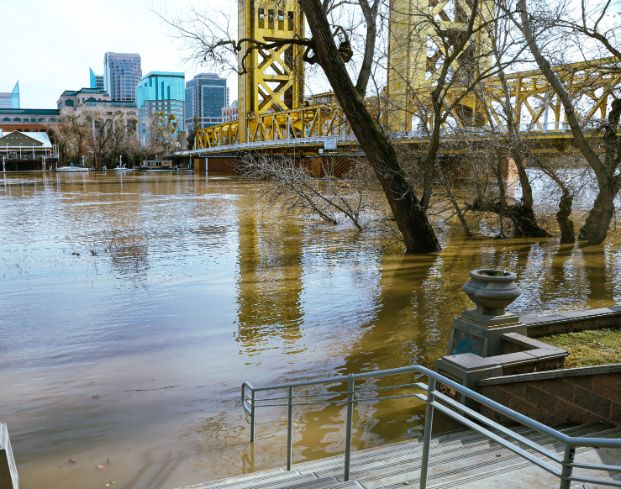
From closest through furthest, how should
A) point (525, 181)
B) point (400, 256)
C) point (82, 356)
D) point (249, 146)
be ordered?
point (82, 356), point (400, 256), point (525, 181), point (249, 146)

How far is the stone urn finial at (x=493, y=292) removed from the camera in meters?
6.29

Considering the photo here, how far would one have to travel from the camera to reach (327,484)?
13.0 ft

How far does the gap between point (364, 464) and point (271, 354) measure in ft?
13.3

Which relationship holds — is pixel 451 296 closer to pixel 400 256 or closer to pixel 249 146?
pixel 400 256

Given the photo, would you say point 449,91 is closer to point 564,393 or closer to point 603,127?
point 603,127

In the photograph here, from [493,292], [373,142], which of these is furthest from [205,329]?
[373,142]

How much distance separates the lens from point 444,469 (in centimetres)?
418

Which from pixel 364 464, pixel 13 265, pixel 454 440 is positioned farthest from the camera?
pixel 13 265

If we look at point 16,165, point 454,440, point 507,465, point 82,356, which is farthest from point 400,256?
point 16,165

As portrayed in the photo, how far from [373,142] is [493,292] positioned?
373 inches

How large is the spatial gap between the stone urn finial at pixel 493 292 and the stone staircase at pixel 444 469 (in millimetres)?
1457

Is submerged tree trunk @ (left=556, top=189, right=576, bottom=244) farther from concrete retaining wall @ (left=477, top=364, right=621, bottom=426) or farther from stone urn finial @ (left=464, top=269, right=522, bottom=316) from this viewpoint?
concrete retaining wall @ (left=477, top=364, right=621, bottom=426)

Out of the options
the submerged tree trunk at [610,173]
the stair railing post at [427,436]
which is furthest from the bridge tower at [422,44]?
the stair railing post at [427,436]

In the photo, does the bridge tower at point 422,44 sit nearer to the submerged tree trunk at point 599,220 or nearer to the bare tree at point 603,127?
the bare tree at point 603,127
